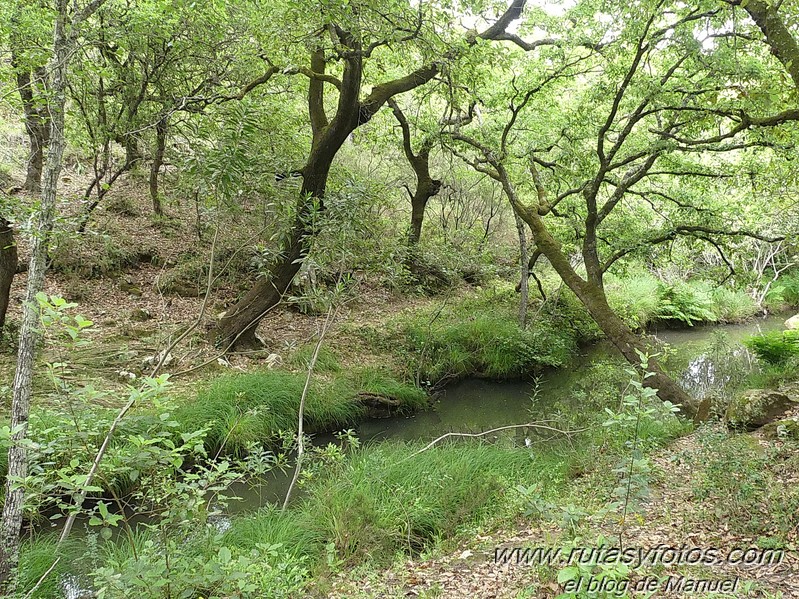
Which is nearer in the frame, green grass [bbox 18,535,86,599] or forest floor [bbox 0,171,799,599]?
forest floor [bbox 0,171,799,599]

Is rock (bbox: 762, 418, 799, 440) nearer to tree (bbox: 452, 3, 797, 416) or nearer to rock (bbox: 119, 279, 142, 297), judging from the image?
tree (bbox: 452, 3, 797, 416)

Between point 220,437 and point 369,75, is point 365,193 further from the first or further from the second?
point 369,75

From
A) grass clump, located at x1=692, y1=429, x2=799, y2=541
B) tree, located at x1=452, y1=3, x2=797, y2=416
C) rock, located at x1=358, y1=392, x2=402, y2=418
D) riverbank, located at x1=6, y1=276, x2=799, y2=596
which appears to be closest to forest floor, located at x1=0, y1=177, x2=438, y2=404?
riverbank, located at x1=6, y1=276, x2=799, y2=596

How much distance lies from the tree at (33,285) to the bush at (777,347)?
10714 mm

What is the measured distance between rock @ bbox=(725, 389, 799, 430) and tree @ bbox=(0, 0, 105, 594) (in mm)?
6314

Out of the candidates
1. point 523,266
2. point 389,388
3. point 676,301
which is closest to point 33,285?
point 389,388

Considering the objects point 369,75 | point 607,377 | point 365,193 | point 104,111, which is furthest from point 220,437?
point 369,75

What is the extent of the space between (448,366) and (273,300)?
3.84 m

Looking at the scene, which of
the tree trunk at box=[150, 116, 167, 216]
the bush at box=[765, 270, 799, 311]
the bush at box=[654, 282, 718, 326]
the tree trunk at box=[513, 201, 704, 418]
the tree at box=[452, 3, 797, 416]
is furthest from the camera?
the bush at box=[765, 270, 799, 311]

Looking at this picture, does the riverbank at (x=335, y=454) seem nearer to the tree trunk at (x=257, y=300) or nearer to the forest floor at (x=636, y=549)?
the forest floor at (x=636, y=549)

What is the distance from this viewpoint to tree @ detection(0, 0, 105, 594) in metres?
3.05

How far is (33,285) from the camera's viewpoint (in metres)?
3.21

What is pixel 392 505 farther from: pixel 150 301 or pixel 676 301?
pixel 676 301

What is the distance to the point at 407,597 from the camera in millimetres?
3051
